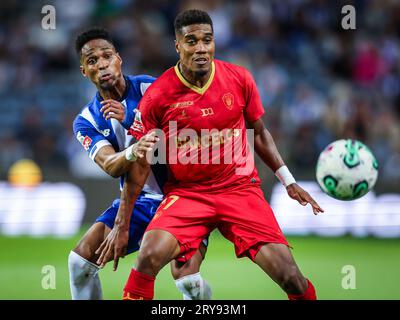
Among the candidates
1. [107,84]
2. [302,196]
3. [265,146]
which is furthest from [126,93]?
[302,196]

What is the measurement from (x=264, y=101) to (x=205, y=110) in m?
8.41

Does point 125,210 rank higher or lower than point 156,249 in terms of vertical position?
higher

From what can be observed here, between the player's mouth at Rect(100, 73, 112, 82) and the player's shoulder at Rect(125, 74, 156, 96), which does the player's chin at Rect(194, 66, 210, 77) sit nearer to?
the player's shoulder at Rect(125, 74, 156, 96)

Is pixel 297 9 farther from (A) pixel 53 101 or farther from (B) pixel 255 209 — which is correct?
(B) pixel 255 209

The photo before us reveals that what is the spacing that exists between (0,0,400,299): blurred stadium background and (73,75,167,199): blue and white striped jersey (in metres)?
3.37

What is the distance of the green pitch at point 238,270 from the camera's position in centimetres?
856

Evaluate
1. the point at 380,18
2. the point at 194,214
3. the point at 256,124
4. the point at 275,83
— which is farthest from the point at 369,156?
the point at 380,18

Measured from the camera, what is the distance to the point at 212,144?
257 inches

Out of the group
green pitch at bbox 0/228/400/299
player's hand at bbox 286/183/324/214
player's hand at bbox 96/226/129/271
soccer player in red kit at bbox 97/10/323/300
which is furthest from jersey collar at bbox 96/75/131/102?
green pitch at bbox 0/228/400/299

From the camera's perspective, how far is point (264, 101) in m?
14.8

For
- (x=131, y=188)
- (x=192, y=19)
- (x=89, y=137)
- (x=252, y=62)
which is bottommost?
(x=131, y=188)

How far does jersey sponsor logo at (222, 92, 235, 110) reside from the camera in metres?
6.54

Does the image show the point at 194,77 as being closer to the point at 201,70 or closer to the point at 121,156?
the point at 201,70
